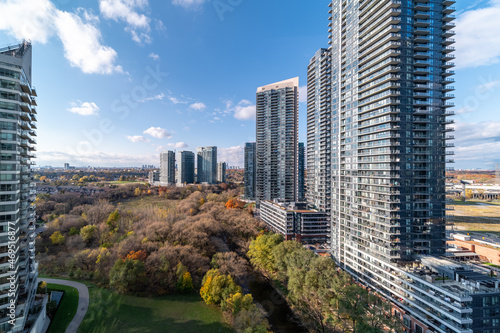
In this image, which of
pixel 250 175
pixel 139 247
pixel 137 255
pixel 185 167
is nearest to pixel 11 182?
pixel 137 255

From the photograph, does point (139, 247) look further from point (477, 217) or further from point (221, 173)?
point (477, 217)

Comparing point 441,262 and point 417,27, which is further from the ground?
point 417,27

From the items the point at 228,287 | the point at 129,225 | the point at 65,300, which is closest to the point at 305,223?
the point at 228,287

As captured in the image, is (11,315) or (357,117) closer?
(11,315)

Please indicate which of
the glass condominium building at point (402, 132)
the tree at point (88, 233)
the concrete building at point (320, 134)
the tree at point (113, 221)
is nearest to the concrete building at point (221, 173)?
the concrete building at point (320, 134)

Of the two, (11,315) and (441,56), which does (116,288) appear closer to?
(11,315)

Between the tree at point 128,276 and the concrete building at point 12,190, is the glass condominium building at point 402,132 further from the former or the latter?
the concrete building at point 12,190
